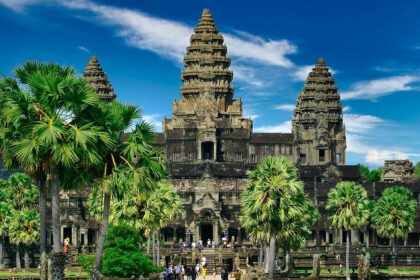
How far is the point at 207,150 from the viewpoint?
12331 cm

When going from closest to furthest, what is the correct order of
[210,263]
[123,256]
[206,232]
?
[123,256] → [210,263] → [206,232]

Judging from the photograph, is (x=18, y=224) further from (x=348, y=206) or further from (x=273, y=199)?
(x=273, y=199)

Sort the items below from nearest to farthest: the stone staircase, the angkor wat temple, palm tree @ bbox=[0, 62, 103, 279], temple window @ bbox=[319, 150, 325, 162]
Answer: palm tree @ bbox=[0, 62, 103, 279]
the stone staircase
the angkor wat temple
temple window @ bbox=[319, 150, 325, 162]

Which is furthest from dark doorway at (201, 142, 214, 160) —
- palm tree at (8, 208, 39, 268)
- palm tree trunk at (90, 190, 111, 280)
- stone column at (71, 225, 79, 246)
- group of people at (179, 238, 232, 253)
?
palm tree trunk at (90, 190, 111, 280)

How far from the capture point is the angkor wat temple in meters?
95.4

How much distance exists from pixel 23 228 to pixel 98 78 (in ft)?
263

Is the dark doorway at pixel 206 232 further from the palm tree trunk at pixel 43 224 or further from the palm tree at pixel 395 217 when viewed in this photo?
the palm tree trunk at pixel 43 224

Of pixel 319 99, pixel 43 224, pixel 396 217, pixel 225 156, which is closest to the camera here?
pixel 43 224

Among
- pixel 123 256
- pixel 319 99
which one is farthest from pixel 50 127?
pixel 319 99

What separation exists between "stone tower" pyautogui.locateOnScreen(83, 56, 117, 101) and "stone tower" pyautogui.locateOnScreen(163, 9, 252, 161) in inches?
921

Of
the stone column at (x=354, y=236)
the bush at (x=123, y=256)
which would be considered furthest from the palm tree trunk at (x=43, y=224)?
the stone column at (x=354, y=236)

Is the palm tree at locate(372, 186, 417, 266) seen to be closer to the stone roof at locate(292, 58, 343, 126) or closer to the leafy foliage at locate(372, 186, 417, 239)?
the leafy foliage at locate(372, 186, 417, 239)

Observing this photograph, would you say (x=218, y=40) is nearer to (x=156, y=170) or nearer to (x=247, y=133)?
(x=247, y=133)

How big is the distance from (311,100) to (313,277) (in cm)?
8791
